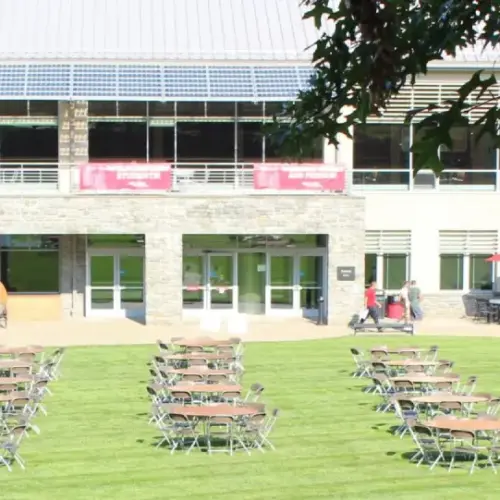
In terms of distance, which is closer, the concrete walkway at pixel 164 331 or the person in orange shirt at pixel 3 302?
the concrete walkway at pixel 164 331

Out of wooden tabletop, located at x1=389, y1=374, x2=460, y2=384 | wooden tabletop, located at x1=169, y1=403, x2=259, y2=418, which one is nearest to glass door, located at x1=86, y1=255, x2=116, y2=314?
wooden tabletop, located at x1=389, y1=374, x2=460, y2=384

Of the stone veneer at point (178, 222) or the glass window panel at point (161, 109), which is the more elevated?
the glass window panel at point (161, 109)

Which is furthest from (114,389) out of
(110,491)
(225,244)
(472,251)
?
(472,251)

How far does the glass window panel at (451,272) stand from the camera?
37656 mm

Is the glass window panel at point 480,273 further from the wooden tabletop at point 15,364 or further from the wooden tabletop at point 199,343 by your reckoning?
the wooden tabletop at point 15,364

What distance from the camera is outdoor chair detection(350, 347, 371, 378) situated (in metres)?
23.2

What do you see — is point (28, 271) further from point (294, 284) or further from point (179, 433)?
point (179, 433)

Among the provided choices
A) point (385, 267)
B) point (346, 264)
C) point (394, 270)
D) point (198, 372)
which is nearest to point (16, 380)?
point (198, 372)

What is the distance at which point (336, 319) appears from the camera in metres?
34.7

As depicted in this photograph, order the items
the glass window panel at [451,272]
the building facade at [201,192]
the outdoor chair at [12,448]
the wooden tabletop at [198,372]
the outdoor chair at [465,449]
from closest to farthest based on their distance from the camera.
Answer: the outdoor chair at [465,449], the outdoor chair at [12,448], the wooden tabletop at [198,372], the building facade at [201,192], the glass window panel at [451,272]

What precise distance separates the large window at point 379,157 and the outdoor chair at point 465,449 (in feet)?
71.0

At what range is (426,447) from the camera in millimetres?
15727

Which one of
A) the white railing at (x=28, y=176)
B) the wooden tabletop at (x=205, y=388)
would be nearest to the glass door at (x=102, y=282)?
the white railing at (x=28, y=176)

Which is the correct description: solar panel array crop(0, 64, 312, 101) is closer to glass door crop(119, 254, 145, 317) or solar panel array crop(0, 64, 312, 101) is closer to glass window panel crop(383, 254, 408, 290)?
glass door crop(119, 254, 145, 317)
